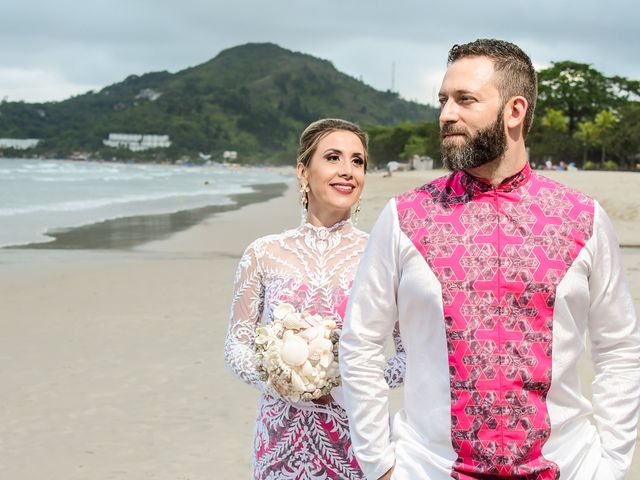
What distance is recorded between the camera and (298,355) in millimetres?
2727

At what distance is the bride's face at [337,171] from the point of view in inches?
123

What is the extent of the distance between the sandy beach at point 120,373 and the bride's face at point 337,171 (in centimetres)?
302

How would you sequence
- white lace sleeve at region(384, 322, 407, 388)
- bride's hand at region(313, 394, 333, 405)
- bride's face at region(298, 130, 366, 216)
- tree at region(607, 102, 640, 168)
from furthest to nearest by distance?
tree at region(607, 102, 640, 168) → bride's face at region(298, 130, 366, 216) → bride's hand at region(313, 394, 333, 405) → white lace sleeve at region(384, 322, 407, 388)

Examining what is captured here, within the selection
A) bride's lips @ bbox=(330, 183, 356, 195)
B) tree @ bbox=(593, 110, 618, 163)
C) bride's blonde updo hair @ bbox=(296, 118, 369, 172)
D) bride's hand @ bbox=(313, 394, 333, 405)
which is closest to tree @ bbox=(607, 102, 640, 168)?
tree @ bbox=(593, 110, 618, 163)

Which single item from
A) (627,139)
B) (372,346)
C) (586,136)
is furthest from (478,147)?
(586,136)

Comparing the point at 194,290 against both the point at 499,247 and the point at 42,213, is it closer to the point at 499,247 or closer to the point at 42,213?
the point at 499,247

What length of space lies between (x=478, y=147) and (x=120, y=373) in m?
6.56

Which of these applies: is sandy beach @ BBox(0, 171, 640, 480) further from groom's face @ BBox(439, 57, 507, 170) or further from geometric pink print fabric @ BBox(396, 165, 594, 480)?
groom's face @ BBox(439, 57, 507, 170)

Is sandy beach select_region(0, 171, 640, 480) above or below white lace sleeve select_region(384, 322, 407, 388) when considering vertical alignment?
below

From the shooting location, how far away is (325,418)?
3.01 meters

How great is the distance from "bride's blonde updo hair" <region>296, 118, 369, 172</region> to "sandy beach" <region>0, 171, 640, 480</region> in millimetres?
3030

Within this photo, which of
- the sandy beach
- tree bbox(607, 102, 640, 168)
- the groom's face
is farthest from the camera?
tree bbox(607, 102, 640, 168)

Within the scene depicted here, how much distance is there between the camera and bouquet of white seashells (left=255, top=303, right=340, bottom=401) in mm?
2750

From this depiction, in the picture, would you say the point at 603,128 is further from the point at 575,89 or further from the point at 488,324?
the point at 488,324
